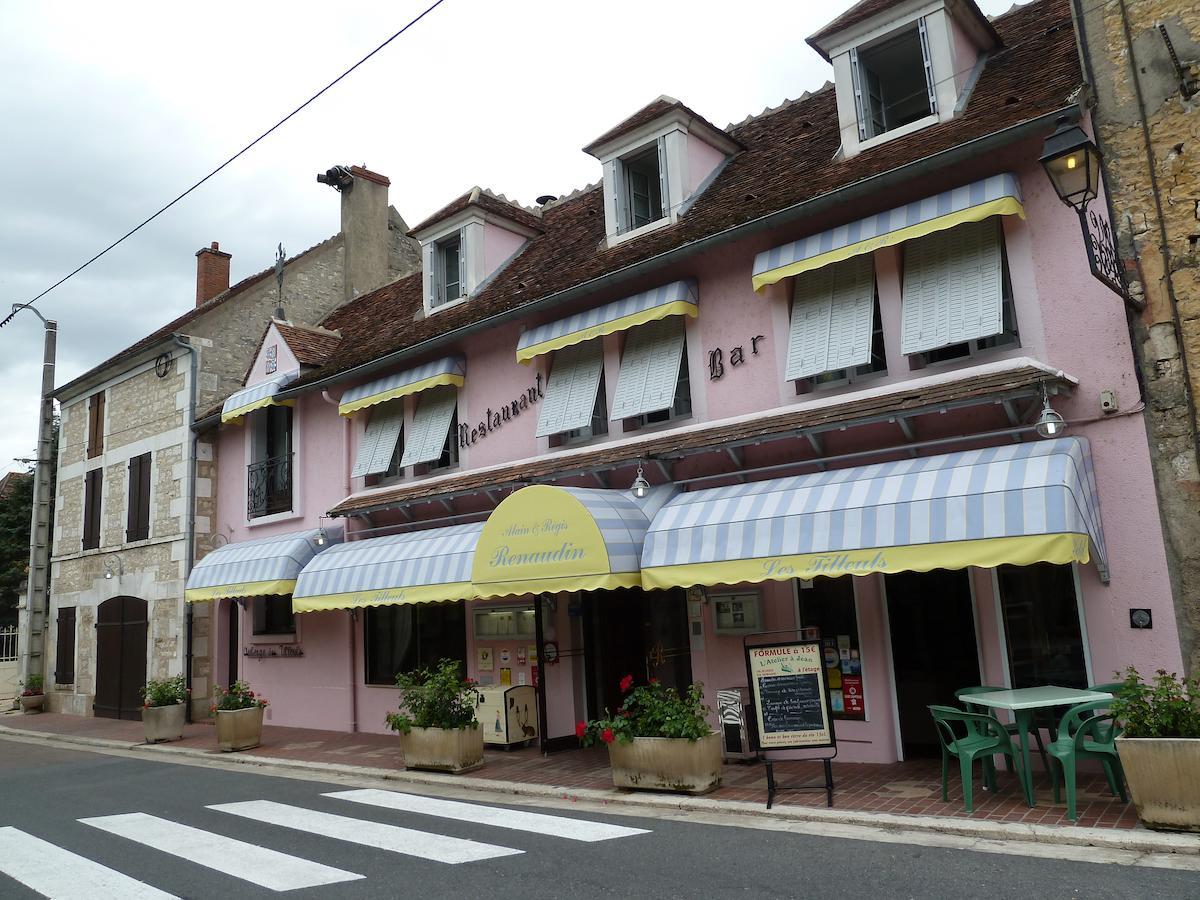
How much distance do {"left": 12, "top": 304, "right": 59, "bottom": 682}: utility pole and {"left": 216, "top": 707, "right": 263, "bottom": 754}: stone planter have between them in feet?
37.1

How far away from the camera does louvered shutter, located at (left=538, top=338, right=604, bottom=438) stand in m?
12.1

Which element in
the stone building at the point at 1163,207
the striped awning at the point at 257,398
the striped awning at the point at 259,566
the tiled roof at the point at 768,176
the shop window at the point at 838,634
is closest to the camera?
the stone building at the point at 1163,207

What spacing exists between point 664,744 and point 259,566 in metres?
9.16

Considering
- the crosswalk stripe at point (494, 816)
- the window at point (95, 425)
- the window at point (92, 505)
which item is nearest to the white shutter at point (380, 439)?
the crosswalk stripe at point (494, 816)

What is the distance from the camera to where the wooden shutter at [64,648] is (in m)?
21.0

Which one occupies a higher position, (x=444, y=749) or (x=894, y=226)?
(x=894, y=226)

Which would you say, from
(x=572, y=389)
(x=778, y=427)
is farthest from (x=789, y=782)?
(x=572, y=389)

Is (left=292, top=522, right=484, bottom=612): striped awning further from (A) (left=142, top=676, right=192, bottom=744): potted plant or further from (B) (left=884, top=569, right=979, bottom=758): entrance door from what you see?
(B) (left=884, top=569, right=979, bottom=758): entrance door

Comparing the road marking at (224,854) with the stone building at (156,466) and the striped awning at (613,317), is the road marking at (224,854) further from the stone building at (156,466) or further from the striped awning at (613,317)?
the stone building at (156,466)

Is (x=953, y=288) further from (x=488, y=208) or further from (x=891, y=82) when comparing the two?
(x=488, y=208)

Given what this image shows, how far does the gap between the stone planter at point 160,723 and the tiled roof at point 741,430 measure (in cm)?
488

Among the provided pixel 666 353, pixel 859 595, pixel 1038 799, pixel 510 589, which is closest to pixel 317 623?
pixel 510 589

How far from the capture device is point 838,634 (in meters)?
9.77

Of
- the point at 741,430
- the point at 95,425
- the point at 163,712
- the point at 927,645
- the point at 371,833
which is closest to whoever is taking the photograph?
the point at 371,833
